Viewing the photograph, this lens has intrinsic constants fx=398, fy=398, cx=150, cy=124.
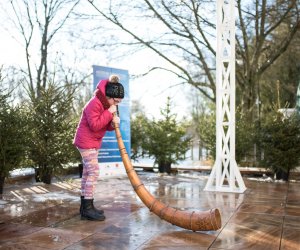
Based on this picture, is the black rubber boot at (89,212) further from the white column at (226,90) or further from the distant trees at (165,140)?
the distant trees at (165,140)

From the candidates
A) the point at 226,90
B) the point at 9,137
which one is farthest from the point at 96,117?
the point at 226,90

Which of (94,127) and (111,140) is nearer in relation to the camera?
(94,127)

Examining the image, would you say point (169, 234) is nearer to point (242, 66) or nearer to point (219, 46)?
point (219, 46)

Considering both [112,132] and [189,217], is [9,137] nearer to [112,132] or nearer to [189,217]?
[112,132]

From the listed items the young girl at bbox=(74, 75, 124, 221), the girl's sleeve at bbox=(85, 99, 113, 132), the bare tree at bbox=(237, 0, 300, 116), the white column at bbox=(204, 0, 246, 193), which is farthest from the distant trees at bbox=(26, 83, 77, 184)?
the bare tree at bbox=(237, 0, 300, 116)

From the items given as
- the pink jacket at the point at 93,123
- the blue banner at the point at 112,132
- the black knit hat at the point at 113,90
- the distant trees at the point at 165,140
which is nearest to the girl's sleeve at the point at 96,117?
the pink jacket at the point at 93,123

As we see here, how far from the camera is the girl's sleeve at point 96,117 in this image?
16.1 feet

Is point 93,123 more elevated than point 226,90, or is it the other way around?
point 226,90

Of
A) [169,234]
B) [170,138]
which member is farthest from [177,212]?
[170,138]

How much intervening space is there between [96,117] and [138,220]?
→ 1443 mm

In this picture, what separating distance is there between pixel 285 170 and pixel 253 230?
5091 mm

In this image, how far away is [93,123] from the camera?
488 centimetres

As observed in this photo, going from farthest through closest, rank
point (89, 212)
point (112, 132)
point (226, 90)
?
point (112, 132) → point (226, 90) → point (89, 212)

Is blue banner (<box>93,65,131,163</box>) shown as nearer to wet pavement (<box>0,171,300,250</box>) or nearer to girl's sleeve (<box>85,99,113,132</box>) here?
wet pavement (<box>0,171,300,250</box>)
